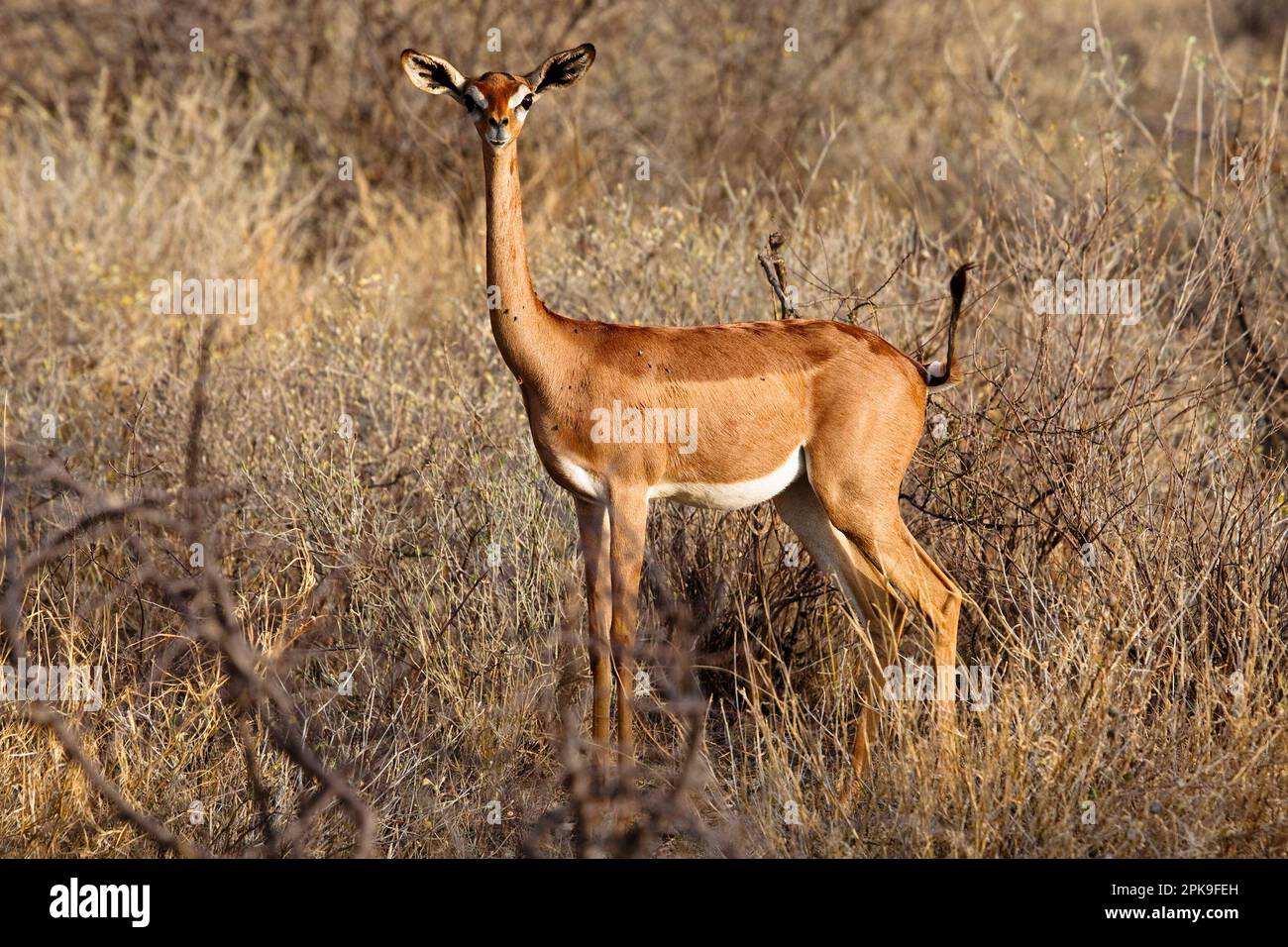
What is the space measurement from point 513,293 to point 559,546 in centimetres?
161

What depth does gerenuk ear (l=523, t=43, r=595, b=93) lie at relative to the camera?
4512mm

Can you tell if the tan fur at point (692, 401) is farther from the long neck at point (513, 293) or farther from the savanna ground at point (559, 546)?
the savanna ground at point (559, 546)

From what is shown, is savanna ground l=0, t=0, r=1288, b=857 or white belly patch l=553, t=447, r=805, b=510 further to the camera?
white belly patch l=553, t=447, r=805, b=510

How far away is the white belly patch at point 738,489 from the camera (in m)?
4.49

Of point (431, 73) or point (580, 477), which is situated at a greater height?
point (431, 73)

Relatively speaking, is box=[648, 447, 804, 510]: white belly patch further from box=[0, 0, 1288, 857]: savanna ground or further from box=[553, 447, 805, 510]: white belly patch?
box=[0, 0, 1288, 857]: savanna ground

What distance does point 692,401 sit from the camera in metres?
4.46

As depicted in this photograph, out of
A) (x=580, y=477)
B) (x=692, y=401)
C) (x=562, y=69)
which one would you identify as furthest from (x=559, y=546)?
(x=562, y=69)

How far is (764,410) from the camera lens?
4.46 m

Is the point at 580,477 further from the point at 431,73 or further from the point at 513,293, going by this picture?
the point at 431,73

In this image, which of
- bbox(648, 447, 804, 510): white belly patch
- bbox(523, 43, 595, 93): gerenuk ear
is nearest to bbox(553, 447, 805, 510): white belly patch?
bbox(648, 447, 804, 510): white belly patch

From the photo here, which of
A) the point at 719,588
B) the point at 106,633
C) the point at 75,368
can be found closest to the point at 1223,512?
the point at 719,588

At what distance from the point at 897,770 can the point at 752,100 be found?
7.48 metres

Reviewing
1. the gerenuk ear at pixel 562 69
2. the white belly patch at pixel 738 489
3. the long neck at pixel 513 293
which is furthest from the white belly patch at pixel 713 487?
the gerenuk ear at pixel 562 69
